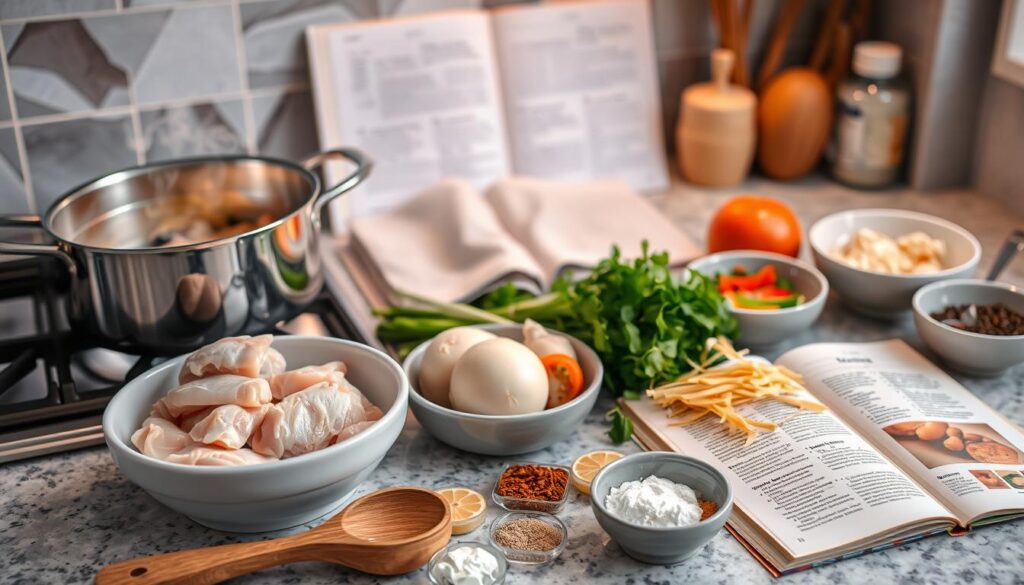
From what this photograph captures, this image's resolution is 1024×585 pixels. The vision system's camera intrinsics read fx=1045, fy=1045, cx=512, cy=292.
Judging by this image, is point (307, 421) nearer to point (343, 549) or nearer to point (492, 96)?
point (343, 549)

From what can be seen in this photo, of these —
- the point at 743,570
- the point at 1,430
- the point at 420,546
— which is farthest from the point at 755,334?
the point at 1,430

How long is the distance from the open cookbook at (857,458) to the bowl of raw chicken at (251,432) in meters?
0.32

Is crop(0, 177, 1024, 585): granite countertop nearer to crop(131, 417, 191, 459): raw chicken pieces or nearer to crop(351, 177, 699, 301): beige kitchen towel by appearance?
crop(131, 417, 191, 459): raw chicken pieces

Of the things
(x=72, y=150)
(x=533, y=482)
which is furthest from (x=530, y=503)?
(x=72, y=150)

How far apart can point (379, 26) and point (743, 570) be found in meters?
1.01

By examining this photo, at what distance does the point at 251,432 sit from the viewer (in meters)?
0.92

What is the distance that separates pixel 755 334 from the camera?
4.02 feet

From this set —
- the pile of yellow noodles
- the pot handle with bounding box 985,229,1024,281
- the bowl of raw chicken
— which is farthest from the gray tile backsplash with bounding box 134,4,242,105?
the pot handle with bounding box 985,229,1024,281

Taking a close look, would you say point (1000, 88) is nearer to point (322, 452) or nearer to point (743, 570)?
point (743, 570)

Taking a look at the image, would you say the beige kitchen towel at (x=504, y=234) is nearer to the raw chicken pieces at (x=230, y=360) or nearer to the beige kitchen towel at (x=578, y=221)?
the beige kitchen towel at (x=578, y=221)

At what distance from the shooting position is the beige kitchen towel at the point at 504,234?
4.51 feet

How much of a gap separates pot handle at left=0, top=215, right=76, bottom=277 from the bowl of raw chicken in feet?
0.60

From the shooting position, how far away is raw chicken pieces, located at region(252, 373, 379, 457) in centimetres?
92

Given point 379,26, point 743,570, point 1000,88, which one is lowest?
point 743,570
